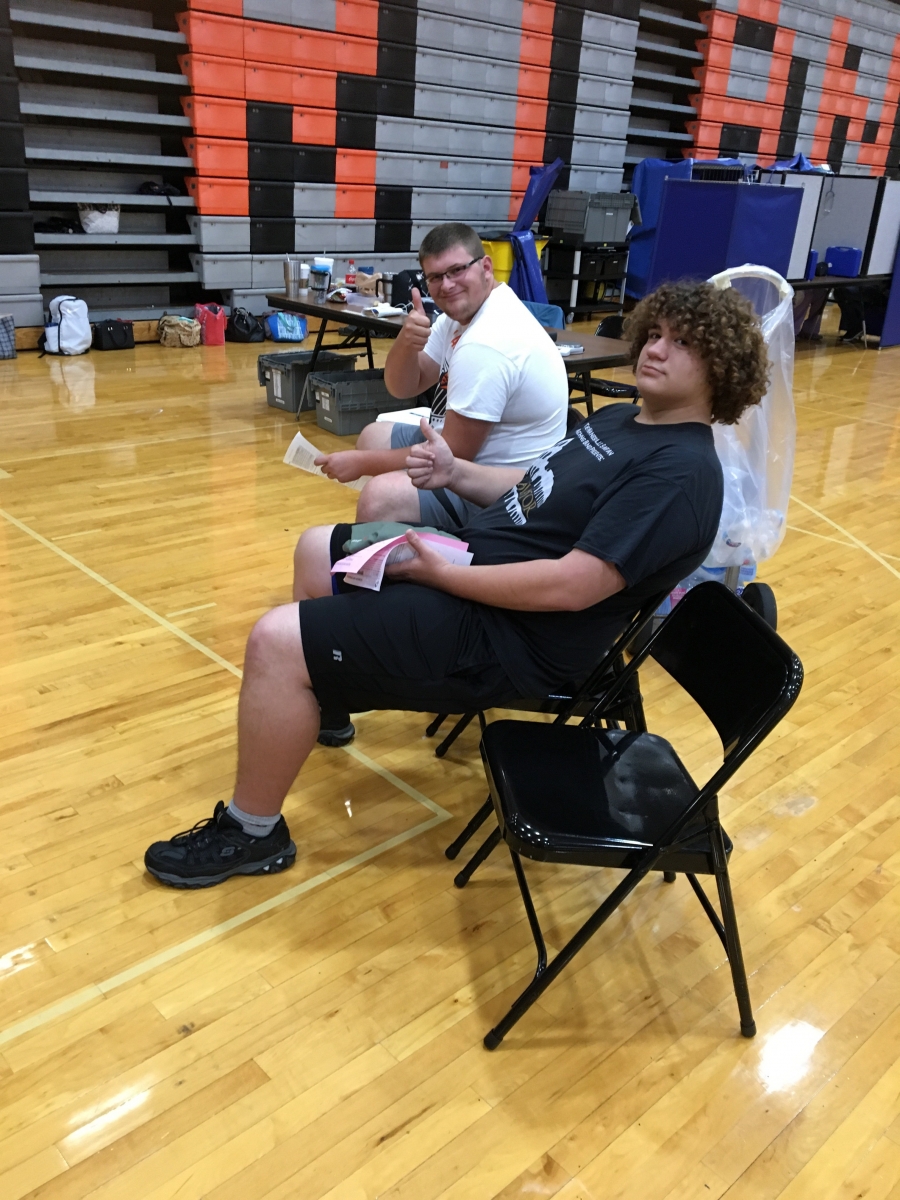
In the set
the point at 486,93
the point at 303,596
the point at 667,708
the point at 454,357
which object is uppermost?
the point at 486,93

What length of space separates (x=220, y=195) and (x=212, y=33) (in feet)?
3.88

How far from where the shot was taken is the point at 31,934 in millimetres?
1858

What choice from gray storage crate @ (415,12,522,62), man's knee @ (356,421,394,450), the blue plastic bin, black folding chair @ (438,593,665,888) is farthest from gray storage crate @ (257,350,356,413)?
the blue plastic bin

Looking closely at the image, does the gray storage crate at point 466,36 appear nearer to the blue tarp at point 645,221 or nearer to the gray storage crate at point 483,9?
the gray storage crate at point 483,9

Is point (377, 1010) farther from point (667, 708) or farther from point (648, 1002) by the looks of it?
point (667, 708)

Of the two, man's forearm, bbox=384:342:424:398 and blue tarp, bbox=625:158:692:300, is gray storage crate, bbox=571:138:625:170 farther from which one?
man's forearm, bbox=384:342:424:398

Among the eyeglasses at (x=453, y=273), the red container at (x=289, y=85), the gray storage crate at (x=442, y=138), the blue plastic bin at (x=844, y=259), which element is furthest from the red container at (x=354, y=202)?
the eyeglasses at (x=453, y=273)

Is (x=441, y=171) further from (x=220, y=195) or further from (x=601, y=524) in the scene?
(x=601, y=524)

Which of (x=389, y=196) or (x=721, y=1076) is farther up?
(x=389, y=196)

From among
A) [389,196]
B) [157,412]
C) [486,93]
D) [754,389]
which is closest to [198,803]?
[754,389]

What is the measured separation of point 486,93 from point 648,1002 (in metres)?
9.78

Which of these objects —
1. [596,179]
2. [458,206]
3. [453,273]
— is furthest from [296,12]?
[453,273]

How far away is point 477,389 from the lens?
236cm

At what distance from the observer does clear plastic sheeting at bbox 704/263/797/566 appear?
9.72 ft
